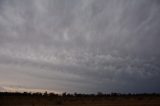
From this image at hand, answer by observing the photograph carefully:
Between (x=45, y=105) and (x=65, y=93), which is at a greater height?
(x=65, y=93)

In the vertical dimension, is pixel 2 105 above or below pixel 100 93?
below

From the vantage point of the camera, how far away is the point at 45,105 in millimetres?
28531

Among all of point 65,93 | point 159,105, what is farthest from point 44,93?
point 159,105

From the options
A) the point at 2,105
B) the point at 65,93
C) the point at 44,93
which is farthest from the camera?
the point at 65,93

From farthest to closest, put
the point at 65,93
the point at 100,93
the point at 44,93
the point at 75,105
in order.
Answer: the point at 100,93, the point at 65,93, the point at 44,93, the point at 75,105

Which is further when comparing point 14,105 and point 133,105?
point 133,105

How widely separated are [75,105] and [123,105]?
5.25m

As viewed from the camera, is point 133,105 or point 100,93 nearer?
point 133,105

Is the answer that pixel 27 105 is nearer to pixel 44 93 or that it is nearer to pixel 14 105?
pixel 14 105

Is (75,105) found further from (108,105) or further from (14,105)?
(14,105)

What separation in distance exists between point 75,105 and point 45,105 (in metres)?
2.99

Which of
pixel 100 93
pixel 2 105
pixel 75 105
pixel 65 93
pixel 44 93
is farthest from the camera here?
pixel 100 93

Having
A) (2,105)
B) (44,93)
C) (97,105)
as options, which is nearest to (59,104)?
(97,105)

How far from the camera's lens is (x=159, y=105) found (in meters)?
31.1
